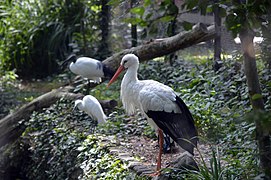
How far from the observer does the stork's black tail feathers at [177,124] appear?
576 centimetres

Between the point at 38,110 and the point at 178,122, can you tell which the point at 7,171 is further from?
the point at 178,122

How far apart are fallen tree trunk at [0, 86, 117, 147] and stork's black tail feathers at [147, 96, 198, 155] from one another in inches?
112

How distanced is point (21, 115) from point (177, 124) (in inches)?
147

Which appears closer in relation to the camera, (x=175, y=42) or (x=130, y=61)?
(x=130, y=61)

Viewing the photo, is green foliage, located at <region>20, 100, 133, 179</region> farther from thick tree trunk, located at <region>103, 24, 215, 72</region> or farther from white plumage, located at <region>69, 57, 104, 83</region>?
thick tree trunk, located at <region>103, 24, 215, 72</region>

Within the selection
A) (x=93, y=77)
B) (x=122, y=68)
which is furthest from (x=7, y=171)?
(x=122, y=68)

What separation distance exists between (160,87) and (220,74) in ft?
9.21

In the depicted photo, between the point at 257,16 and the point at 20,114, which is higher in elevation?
the point at 257,16

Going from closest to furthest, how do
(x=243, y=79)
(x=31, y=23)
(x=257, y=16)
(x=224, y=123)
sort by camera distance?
(x=257, y=16), (x=224, y=123), (x=243, y=79), (x=31, y=23)

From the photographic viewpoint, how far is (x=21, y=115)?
8953mm

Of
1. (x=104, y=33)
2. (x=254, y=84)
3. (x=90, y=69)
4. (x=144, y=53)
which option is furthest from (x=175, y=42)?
(x=104, y=33)

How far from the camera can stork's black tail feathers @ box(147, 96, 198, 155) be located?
5.76 metres

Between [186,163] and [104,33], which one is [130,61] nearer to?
[186,163]

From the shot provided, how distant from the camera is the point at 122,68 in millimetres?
7070
